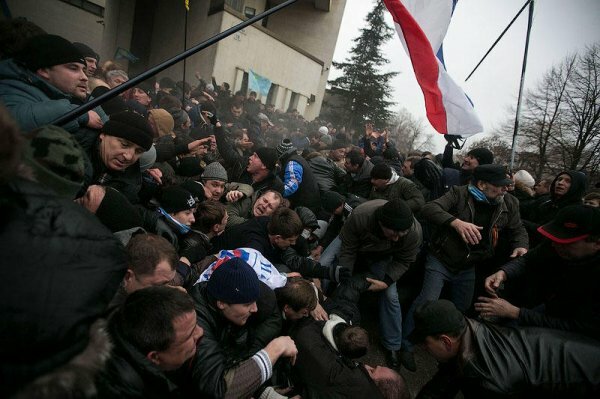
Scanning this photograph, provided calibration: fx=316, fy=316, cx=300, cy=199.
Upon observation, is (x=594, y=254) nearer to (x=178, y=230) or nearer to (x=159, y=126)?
(x=178, y=230)

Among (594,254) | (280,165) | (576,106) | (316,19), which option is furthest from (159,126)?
(576,106)

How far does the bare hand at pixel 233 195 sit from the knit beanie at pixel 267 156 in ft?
1.94

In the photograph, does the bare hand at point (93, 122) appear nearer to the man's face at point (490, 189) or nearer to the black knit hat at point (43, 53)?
the black knit hat at point (43, 53)

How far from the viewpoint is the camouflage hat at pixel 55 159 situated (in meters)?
0.92

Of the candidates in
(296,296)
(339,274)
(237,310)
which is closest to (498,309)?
(339,274)

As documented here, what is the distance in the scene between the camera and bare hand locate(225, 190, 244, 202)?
384cm

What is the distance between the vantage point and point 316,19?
20.1 m

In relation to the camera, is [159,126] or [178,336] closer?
[178,336]

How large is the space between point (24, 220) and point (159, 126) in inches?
166

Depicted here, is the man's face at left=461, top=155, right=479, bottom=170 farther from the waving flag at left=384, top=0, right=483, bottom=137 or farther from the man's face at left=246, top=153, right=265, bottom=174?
the man's face at left=246, top=153, right=265, bottom=174

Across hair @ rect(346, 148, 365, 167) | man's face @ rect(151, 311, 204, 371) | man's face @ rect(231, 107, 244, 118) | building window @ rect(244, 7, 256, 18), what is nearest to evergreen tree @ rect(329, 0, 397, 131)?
building window @ rect(244, 7, 256, 18)

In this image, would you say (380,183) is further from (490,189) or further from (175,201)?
(175,201)

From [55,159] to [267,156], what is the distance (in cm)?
328

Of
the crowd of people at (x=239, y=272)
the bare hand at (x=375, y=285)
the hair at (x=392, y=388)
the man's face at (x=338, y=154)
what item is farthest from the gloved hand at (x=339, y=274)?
the man's face at (x=338, y=154)
